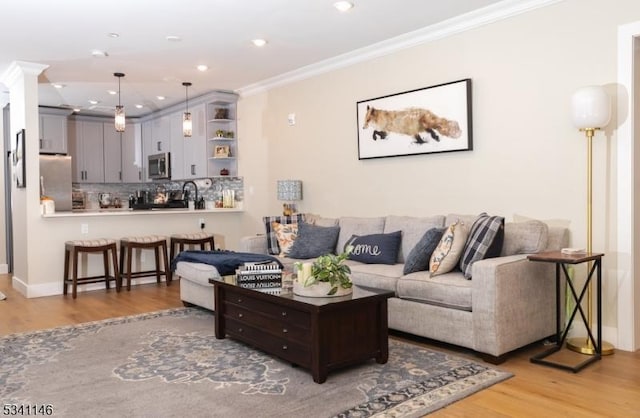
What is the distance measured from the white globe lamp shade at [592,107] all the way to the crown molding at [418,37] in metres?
0.88

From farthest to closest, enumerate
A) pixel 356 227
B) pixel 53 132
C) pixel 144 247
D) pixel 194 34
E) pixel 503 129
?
pixel 53 132 → pixel 144 247 → pixel 356 227 → pixel 194 34 → pixel 503 129

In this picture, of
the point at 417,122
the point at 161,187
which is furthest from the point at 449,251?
the point at 161,187

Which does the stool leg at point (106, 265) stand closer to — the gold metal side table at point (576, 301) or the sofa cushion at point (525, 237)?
the sofa cushion at point (525, 237)

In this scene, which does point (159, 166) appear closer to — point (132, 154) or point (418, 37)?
point (132, 154)

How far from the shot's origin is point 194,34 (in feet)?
15.7

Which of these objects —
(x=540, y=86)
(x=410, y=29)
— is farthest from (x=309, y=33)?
(x=540, y=86)

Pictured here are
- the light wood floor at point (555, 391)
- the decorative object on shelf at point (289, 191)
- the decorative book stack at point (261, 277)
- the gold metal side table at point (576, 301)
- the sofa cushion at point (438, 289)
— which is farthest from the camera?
the decorative object on shelf at point (289, 191)

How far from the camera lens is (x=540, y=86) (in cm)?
403

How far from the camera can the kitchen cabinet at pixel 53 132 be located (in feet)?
27.8

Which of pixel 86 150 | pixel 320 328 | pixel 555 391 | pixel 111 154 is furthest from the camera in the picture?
pixel 111 154

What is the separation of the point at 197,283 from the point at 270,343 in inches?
65.3

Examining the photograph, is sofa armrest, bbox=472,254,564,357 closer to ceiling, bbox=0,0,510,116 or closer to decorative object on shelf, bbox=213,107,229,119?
ceiling, bbox=0,0,510,116

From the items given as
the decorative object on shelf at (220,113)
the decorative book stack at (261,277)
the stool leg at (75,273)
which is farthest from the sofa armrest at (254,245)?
the decorative object on shelf at (220,113)

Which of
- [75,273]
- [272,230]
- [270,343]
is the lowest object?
[270,343]
